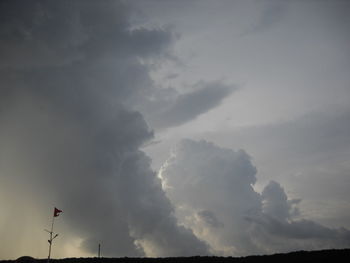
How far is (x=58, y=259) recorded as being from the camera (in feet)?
238

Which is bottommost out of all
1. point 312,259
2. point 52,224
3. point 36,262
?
point 312,259

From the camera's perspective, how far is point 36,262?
6800 cm

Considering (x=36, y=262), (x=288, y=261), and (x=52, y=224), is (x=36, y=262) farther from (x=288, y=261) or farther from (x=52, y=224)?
(x=288, y=261)

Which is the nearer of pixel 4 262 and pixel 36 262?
pixel 36 262

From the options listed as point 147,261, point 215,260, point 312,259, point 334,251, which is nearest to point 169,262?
point 147,261

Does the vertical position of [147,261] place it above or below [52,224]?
below

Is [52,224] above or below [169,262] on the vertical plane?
above

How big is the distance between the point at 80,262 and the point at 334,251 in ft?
164

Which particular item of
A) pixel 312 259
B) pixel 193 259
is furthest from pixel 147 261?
pixel 312 259

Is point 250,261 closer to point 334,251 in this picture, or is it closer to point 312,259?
point 312,259

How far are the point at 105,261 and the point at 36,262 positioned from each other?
1314cm

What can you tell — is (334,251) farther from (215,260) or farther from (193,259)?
(193,259)

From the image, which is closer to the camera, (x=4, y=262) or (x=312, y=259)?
(x=312, y=259)

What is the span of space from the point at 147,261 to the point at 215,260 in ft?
44.7
